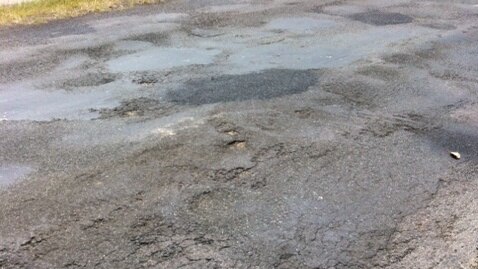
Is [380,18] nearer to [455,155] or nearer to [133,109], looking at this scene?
[455,155]

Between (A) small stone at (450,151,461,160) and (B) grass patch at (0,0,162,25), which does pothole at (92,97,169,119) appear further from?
(B) grass patch at (0,0,162,25)

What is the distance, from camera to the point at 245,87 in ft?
22.9

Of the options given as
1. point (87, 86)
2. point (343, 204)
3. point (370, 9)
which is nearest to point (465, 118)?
point (343, 204)

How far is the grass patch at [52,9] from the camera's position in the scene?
10.6 metres

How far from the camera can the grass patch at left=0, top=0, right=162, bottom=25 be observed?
10.6 m

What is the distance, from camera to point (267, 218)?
4.29 metres

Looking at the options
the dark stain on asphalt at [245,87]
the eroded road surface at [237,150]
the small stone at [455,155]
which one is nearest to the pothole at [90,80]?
the eroded road surface at [237,150]

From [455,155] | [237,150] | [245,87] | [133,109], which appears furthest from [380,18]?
[237,150]

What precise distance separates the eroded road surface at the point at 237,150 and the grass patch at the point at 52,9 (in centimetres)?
109

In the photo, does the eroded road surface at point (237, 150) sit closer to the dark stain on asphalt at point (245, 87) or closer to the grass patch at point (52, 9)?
the dark stain on asphalt at point (245, 87)

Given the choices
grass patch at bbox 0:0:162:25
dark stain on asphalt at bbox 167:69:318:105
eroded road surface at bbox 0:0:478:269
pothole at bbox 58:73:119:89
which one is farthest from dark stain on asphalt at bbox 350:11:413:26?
pothole at bbox 58:73:119:89

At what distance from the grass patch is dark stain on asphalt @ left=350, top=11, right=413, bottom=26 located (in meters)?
4.38

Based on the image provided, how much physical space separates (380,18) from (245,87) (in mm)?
5077

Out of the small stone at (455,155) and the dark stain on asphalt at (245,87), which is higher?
the dark stain on asphalt at (245,87)
